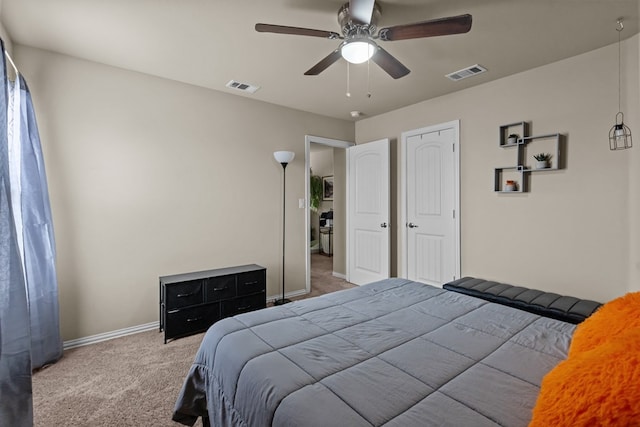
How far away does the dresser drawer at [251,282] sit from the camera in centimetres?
326

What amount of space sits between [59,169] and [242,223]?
5.93ft

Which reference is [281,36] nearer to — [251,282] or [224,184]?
[224,184]

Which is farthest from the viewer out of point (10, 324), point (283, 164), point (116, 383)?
point (283, 164)

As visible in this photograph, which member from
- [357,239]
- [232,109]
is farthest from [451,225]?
[232,109]

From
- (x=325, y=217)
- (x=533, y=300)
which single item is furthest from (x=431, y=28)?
(x=325, y=217)

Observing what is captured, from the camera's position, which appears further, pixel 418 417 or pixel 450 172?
pixel 450 172

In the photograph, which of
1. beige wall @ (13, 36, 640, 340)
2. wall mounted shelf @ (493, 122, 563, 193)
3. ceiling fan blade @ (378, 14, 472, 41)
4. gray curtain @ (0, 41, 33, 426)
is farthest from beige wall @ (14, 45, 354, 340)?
wall mounted shelf @ (493, 122, 563, 193)

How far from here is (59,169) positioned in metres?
2.68

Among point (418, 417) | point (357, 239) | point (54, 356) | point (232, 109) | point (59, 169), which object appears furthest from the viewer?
point (357, 239)

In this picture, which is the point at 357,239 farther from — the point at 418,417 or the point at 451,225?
the point at 418,417

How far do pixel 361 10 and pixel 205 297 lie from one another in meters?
2.79

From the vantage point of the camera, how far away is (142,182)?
308 cm

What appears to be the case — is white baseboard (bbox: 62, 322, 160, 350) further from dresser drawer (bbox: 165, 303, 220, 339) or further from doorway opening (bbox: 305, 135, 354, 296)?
doorway opening (bbox: 305, 135, 354, 296)

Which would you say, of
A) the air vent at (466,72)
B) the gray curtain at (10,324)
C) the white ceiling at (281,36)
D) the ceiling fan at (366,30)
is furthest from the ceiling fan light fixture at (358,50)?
the gray curtain at (10,324)
